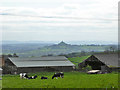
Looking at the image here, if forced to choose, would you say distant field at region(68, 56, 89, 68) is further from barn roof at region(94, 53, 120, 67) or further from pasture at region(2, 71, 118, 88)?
barn roof at region(94, 53, 120, 67)

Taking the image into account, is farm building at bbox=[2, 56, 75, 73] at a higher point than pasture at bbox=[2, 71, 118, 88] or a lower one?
higher

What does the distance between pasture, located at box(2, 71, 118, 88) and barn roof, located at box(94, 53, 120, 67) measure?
11.6 inches

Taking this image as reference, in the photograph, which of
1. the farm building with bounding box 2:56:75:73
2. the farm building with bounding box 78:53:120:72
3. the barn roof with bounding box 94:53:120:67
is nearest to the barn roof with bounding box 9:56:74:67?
the farm building with bounding box 2:56:75:73

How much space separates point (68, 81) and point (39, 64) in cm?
76

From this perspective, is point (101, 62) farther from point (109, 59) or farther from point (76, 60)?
point (76, 60)

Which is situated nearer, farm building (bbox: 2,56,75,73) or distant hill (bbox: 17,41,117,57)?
farm building (bbox: 2,56,75,73)

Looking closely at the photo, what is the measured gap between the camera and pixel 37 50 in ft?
21.9

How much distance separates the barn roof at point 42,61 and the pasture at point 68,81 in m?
0.22

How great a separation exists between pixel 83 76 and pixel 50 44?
1057 mm

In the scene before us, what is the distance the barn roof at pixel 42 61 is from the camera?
261 inches

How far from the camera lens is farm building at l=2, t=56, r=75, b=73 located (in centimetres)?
661

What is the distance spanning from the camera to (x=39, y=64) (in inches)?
266

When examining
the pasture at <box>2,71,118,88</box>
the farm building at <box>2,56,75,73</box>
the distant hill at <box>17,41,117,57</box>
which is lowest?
the pasture at <box>2,71,118,88</box>

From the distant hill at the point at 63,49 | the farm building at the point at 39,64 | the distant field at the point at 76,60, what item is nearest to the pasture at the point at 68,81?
the farm building at the point at 39,64
